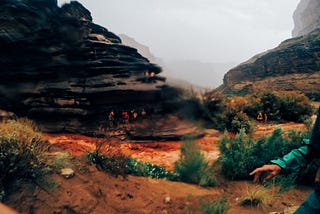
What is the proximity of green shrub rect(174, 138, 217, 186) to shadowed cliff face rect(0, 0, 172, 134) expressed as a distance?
5.89 m

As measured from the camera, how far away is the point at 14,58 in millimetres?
10703

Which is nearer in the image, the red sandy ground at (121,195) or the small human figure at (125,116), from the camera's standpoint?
the red sandy ground at (121,195)

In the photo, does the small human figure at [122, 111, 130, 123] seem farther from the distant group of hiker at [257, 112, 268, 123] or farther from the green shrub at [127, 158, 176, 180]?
the distant group of hiker at [257, 112, 268, 123]

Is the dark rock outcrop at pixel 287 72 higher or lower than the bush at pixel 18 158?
higher

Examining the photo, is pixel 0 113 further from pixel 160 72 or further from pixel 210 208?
pixel 210 208

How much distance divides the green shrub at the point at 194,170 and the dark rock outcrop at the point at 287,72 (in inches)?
725

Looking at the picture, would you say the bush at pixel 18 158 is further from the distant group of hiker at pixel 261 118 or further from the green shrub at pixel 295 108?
the green shrub at pixel 295 108

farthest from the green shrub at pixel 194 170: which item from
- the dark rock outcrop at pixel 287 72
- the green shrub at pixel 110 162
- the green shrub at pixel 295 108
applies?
the dark rock outcrop at pixel 287 72

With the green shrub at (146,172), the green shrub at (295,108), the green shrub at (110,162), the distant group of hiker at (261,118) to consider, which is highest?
the green shrub at (295,108)

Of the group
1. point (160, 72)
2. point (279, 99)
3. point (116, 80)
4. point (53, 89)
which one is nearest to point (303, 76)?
point (279, 99)

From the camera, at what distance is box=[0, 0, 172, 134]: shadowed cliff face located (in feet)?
34.1

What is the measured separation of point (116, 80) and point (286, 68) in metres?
23.6

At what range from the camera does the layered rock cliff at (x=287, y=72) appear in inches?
916

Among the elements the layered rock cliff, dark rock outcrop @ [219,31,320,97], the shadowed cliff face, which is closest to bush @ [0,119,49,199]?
the shadowed cliff face
